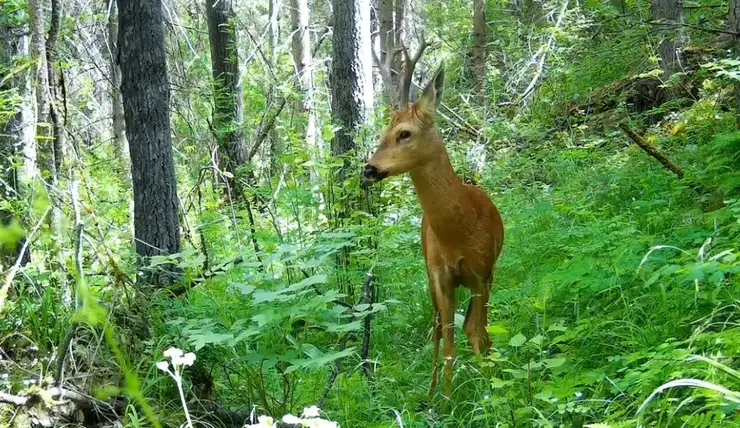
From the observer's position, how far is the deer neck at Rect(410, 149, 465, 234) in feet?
14.7

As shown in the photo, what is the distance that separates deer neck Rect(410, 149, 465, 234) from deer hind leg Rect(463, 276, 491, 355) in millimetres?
425

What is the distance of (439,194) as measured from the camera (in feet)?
14.8

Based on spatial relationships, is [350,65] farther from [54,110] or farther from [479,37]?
[479,37]

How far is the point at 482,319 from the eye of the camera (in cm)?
441

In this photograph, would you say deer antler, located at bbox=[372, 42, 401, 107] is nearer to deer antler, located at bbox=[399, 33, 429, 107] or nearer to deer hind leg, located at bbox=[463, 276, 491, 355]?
deer antler, located at bbox=[399, 33, 429, 107]

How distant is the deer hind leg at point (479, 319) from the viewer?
4371 mm

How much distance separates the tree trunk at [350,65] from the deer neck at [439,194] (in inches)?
124

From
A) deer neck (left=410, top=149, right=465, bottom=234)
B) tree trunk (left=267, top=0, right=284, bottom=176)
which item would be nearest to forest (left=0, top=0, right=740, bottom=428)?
deer neck (left=410, top=149, right=465, bottom=234)

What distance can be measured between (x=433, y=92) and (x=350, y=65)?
3.22m

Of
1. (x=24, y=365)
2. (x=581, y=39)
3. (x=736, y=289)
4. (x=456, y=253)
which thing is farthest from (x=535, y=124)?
(x=24, y=365)

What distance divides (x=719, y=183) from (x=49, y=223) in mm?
4690

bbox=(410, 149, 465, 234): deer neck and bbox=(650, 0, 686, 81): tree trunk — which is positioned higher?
bbox=(650, 0, 686, 81): tree trunk

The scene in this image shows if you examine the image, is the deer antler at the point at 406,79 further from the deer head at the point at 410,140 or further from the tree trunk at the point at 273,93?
the tree trunk at the point at 273,93

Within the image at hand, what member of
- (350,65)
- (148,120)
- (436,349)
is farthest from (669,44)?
(148,120)
